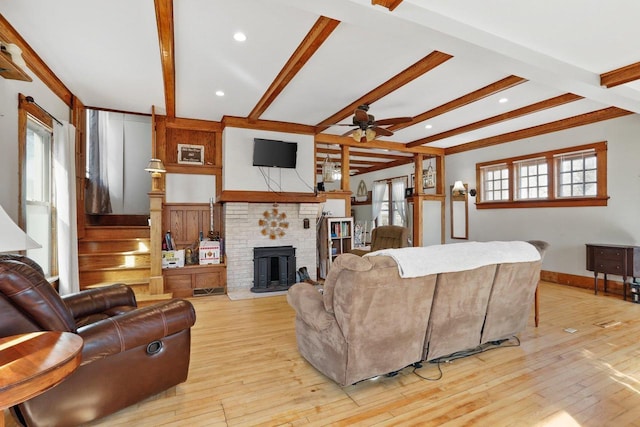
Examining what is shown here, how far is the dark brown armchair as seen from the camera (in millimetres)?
4930

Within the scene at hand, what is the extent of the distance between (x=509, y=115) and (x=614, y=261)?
8.42 feet

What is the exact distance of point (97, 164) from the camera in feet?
19.3

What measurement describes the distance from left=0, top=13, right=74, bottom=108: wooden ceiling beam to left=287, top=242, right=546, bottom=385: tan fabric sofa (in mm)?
3158

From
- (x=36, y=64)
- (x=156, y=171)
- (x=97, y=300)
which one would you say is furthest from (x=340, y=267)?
(x=36, y=64)

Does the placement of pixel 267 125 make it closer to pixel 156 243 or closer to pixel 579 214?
pixel 156 243

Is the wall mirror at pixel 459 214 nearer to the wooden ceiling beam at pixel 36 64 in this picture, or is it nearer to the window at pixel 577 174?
the window at pixel 577 174

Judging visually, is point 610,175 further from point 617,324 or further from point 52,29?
point 52,29

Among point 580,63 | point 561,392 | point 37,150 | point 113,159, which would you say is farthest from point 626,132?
point 113,159

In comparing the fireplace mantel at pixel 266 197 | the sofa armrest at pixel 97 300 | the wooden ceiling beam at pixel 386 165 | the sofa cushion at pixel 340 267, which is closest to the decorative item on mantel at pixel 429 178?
the wooden ceiling beam at pixel 386 165

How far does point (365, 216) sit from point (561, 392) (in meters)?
8.02

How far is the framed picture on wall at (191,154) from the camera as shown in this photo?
16.7ft

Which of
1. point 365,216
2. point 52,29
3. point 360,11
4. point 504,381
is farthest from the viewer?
point 365,216

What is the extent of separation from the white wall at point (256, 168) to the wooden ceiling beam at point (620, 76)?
395cm

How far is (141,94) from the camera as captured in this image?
4137 mm
